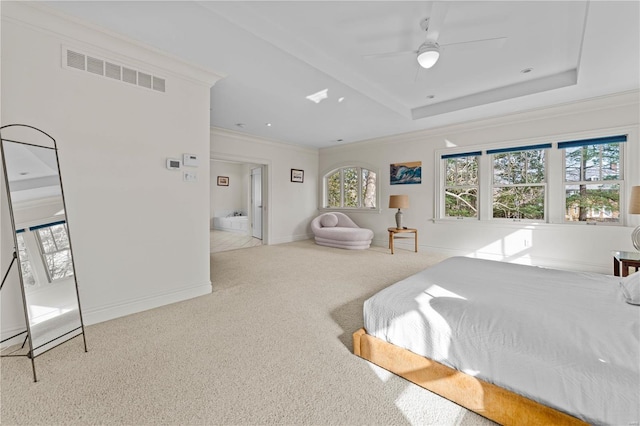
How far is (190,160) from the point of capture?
2.89 metres

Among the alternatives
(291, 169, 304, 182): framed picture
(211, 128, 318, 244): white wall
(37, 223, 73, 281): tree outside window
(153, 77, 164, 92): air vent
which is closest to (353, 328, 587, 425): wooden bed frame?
(37, 223, 73, 281): tree outside window

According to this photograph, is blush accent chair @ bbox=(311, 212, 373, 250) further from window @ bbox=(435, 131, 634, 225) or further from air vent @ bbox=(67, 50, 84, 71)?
air vent @ bbox=(67, 50, 84, 71)

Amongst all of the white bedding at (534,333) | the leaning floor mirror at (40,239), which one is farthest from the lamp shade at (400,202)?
the leaning floor mirror at (40,239)

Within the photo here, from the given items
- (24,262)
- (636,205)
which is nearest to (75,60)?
(24,262)

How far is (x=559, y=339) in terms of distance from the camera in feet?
4.00

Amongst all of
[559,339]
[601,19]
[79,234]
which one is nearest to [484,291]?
[559,339]

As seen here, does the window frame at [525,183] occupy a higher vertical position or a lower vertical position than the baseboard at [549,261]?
higher

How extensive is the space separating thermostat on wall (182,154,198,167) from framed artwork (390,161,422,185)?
4.47 m

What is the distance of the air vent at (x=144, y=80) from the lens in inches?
101

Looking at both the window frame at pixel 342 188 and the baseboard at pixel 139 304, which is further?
the window frame at pixel 342 188

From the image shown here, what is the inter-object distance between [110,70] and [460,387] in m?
3.51

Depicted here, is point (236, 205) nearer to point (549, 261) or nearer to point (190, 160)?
point (190, 160)

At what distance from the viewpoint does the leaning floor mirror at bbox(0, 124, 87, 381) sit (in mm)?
1837

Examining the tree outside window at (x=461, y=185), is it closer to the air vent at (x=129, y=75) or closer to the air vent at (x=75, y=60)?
the air vent at (x=129, y=75)
